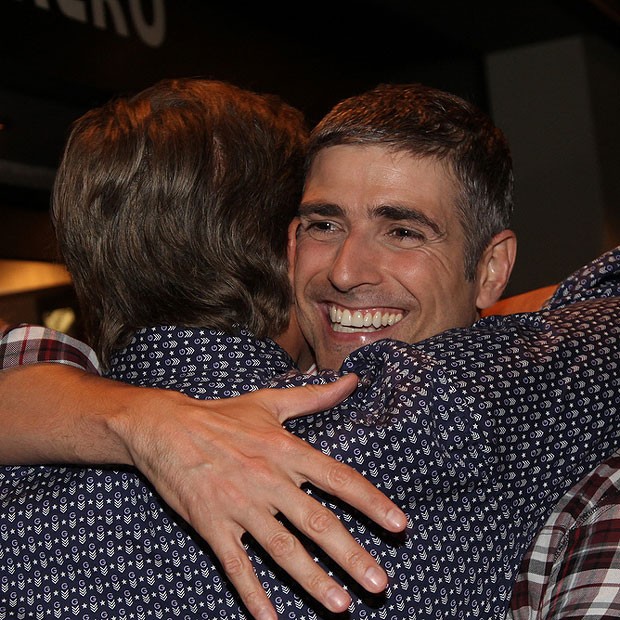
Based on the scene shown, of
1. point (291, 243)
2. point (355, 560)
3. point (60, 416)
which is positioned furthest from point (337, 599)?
point (291, 243)

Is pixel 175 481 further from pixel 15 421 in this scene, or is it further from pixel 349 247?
pixel 349 247

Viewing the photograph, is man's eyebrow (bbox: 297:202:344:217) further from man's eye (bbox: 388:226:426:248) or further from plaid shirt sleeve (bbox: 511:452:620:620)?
plaid shirt sleeve (bbox: 511:452:620:620)

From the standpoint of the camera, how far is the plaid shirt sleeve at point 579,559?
1306 mm

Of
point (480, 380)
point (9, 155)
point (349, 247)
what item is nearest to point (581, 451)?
point (480, 380)

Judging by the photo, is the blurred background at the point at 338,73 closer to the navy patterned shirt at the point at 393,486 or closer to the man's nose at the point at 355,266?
the man's nose at the point at 355,266

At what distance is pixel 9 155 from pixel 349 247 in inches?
91.5

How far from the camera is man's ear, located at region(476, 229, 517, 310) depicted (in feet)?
6.91

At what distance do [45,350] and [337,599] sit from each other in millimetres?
809

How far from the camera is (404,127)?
197cm

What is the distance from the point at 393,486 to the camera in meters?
1.27

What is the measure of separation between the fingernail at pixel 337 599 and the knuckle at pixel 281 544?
7cm

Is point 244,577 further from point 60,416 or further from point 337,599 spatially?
point 60,416

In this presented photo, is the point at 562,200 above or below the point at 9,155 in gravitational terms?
below

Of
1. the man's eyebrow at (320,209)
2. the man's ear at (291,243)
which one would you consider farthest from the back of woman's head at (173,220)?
the man's eyebrow at (320,209)
